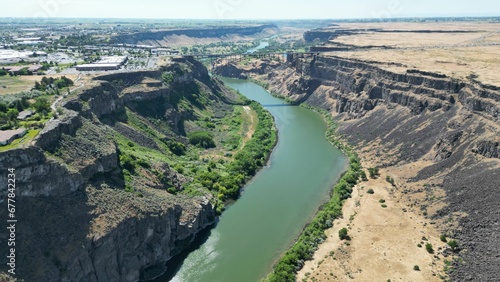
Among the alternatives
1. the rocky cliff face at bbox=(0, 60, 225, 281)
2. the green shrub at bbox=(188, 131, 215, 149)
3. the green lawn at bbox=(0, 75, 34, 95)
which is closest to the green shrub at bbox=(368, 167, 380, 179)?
the rocky cliff face at bbox=(0, 60, 225, 281)

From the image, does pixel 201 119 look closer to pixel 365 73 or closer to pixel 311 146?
pixel 311 146

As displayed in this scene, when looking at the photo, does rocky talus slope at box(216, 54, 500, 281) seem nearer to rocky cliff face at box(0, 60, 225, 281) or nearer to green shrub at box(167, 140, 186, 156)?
rocky cliff face at box(0, 60, 225, 281)

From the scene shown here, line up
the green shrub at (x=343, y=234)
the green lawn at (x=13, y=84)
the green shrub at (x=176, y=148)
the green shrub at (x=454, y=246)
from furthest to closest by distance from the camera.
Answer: the green shrub at (x=176, y=148) < the green lawn at (x=13, y=84) < the green shrub at (x=343, y=234) < the green shrub at (x=454, y=246)

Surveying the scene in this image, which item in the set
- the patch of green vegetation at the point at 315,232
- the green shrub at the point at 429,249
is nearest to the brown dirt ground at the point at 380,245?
the green shrub at the point at 429,249

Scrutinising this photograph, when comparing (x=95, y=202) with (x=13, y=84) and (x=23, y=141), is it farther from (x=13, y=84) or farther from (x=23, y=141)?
(x=13, y=84)

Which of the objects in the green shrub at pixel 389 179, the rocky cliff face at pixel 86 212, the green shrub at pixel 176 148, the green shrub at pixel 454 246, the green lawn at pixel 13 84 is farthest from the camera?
the green shrub at pixel 176 148

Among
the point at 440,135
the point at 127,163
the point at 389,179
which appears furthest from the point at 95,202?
the point at 440,135

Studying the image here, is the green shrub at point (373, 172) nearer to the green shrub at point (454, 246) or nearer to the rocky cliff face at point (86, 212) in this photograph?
the green shrub at point (454, 246)
